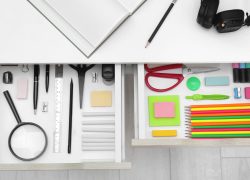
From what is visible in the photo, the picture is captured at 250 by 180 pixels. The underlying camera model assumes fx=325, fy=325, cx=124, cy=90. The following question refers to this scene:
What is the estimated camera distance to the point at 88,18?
0.85 m

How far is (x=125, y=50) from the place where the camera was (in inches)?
34.1

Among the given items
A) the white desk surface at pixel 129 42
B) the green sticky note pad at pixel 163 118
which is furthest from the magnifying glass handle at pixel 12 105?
the green sticky note pad at pixel 163 118

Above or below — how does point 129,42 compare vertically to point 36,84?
above

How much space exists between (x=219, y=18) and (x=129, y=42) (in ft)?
0.79

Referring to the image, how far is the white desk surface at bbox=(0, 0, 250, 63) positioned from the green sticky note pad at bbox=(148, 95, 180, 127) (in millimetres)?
120

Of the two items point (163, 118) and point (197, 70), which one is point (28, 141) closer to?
point (163, 118)

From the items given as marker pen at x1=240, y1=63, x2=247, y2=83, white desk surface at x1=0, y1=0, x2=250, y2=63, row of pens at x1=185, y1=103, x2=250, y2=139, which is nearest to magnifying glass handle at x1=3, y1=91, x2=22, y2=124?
white desk surface at x1=0, y1=0, x2=250, y2=63

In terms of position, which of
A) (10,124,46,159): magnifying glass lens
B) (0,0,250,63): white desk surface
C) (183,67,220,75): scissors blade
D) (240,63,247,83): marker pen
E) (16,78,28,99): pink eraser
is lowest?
(10,124,46,159): magnifying glass lens

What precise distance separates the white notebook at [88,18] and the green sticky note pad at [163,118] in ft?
0.73

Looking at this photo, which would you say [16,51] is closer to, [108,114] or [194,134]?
[108,114]

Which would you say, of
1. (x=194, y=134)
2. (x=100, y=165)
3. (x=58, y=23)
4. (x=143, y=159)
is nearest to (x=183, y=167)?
(x=143, y=159)

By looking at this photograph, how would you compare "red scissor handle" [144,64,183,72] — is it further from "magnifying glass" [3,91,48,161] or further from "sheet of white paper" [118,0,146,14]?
"magnifying glass" [3,91,48,161]

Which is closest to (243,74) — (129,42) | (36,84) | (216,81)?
(216,81)

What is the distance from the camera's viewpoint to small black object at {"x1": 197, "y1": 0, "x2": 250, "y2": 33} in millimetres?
817
